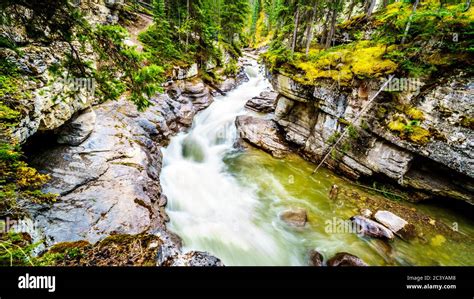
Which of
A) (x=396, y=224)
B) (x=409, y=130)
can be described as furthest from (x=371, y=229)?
(x=409, y=130)

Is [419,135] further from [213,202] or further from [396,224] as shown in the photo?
[213,202]

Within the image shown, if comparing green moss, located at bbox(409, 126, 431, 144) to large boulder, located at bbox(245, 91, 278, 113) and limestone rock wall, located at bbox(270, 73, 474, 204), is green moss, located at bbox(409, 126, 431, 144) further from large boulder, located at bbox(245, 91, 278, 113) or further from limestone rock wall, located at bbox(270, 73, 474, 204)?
large boulder, located at bbox(245, 91, 278, 113)

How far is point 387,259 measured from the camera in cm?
715

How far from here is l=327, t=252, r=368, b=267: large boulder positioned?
6.43 metres

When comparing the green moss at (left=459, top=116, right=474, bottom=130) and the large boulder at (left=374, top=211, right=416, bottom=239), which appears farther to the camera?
the large boulder at (left=374, top=211, right=416, bottom=239)

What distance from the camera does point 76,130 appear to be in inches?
314

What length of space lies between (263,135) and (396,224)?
8.83 m

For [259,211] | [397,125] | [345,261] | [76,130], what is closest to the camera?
[345,261]

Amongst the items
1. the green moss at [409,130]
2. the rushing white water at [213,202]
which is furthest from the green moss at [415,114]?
the rushing white water at [213,202]

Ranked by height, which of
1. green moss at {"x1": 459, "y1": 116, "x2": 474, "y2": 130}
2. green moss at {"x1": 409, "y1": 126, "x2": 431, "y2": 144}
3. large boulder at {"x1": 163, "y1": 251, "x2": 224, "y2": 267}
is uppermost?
green moss at {"x1": 459, "y1": 116, "x2": 474, "y2": 130}

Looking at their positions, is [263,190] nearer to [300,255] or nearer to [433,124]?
[300,255]
